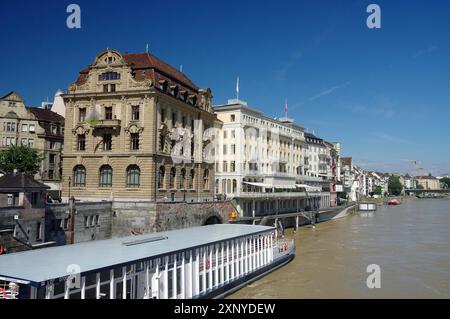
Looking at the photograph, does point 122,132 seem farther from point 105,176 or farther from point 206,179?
point 206,179

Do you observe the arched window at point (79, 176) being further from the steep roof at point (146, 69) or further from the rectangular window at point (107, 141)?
the steep roof at point (146, 69)

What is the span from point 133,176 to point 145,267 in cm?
2746

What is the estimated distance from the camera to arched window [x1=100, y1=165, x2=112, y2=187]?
48.3 meters

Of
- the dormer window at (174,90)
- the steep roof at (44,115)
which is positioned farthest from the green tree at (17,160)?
the dormer window at (174,90)

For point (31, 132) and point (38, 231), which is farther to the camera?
point (31, 132)

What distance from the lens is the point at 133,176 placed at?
47.5 meters

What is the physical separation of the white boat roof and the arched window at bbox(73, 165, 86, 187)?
22978 mm

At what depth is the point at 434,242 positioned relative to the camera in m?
54.6

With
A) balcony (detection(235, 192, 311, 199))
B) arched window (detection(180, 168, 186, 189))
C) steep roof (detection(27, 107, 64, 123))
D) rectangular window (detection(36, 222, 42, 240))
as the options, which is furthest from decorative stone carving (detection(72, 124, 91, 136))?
balcony (detection(235, 192, 311, 199))

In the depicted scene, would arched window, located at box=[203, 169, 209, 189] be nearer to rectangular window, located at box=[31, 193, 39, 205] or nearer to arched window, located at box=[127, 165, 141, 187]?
arched window, located at box=[127, 165, 141, 187]

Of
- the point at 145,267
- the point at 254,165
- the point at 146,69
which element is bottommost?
the point at 145,267

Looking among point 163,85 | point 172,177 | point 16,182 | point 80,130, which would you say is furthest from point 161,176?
point 16,182

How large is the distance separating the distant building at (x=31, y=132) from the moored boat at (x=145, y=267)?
42359 mm
